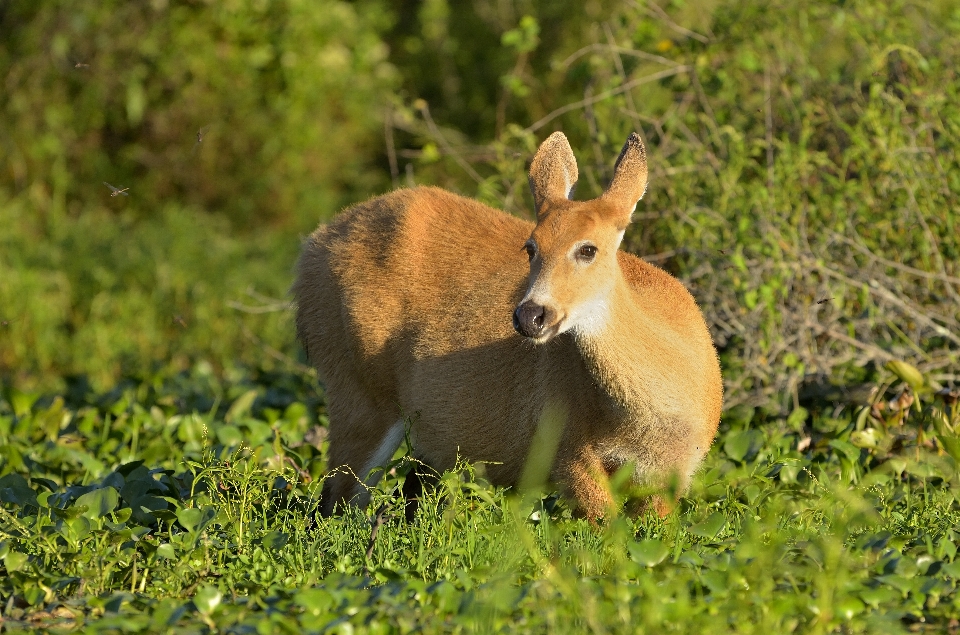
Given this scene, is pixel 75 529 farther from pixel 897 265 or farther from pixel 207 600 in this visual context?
pixel 897 265

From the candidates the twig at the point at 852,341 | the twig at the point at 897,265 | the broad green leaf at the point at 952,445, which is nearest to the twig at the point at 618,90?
the twig at the point at 897,265

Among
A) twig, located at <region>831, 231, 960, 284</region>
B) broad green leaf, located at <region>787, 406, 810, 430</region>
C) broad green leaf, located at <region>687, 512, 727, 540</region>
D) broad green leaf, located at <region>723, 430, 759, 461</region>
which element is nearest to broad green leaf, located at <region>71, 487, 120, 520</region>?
broad green leaf, located at <region>687, 512, 727, 540</region>

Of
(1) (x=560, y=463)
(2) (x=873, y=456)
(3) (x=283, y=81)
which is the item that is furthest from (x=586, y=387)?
(3) (x=283, y=81)

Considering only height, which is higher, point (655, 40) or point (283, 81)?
point (655, 40)

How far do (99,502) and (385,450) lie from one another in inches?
58.1

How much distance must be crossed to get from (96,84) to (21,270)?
11.1ft

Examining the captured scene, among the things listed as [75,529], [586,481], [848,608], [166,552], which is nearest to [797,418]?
[586,481]

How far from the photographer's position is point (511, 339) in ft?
19.3

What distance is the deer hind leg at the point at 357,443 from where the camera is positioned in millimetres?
6328

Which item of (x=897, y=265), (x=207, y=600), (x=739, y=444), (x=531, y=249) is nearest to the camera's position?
(x=207, y=600)

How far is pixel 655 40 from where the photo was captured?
864cm

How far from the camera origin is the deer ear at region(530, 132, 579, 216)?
220 inches

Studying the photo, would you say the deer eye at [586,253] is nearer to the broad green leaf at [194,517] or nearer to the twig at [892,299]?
the broad green leaf at [194,517]

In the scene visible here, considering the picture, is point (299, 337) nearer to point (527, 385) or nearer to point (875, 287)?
point (527, 385)
